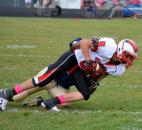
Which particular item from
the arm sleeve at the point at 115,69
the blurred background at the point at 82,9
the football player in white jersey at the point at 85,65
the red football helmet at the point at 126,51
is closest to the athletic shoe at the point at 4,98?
the football player in white jersey at the point at 85,65

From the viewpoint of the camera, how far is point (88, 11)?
37.8m

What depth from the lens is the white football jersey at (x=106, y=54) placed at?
24.9 feet

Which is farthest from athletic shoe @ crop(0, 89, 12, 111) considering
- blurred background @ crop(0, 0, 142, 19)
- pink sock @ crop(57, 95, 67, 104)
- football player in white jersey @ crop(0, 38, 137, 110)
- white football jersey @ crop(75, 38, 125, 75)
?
blurred background @ crop(0, 0, 142, 19)

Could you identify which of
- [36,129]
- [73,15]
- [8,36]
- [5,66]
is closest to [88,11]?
[73,15]

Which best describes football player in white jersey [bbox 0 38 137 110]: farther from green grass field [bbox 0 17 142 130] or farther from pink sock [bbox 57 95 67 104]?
green grass field [bbox 0 17 142 130]

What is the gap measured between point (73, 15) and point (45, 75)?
30.0m

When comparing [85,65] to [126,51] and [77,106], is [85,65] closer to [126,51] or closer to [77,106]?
[126,51]

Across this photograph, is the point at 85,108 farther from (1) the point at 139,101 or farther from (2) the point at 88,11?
(2) the point at 88,11

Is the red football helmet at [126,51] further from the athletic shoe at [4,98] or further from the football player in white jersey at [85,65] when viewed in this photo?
the athletic shoe at [4,98]

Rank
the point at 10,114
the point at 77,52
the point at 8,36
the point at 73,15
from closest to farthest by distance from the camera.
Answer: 1. the point at 10,114
2. the point at 77,52
3. the point at 8,36
4. the point at 73,15

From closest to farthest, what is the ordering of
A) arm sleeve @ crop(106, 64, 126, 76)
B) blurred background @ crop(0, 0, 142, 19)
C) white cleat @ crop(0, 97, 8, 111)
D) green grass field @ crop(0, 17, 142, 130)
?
1. green grass field @ crop(0, 17, 142, 130)
2. white cleat @ crop(0, 97, 8, 111)
3. arm sleeve @ crop(106, 64, 126, 76)
4. blurred background @ crop(0, 0, 142, 19)

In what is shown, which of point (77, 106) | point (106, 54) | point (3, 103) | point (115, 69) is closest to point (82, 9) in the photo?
point (77, 106)

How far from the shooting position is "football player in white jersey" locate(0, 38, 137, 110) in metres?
7.55

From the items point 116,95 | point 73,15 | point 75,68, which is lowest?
point 73,15
